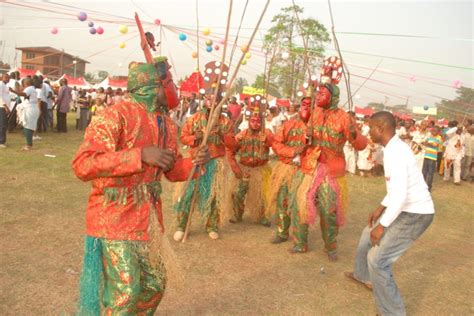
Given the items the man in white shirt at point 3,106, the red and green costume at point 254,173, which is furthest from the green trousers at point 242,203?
the man in white shirt at point 3,106

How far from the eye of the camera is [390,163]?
3.26 metres

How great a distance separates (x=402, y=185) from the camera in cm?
314

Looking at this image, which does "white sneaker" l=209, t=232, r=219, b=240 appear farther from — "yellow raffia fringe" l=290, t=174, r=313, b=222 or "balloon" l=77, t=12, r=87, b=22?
"balloon" l=77, t=12, r=87, b=22

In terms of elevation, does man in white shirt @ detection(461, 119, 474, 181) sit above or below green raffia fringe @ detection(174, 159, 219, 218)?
above

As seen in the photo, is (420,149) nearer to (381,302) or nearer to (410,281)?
(410,281)

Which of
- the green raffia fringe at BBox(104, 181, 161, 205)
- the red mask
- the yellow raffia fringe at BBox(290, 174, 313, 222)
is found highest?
the red mask

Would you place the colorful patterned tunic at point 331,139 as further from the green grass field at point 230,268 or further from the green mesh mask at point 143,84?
the green mesh mask at point 143,84

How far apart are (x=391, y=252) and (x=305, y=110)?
2.34 m

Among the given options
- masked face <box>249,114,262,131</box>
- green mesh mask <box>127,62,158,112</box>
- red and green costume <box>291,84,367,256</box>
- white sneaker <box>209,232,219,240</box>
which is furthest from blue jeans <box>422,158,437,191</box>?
green mesh mask <box>127,62,158,112</box>

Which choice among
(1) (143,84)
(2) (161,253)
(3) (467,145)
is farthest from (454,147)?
(1) (143,84)

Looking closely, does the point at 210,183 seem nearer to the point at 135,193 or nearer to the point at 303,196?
the point at 303,196

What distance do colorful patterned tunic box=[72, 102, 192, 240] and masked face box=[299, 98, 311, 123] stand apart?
2.99 m

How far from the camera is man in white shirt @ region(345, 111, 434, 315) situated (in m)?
3.18

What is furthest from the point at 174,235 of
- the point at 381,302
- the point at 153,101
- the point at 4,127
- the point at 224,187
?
the point at 4,127
